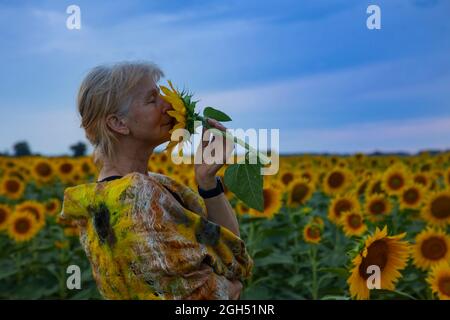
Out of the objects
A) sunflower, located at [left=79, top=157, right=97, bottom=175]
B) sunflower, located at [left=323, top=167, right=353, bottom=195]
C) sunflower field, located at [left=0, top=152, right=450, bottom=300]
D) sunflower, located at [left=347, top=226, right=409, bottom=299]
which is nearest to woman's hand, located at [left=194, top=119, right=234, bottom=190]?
sunflower, located at [left=347, top=226, right=409, bottom=299]

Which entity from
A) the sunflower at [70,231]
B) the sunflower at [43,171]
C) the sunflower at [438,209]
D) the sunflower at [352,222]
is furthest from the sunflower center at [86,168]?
the sunflower at [438,209]

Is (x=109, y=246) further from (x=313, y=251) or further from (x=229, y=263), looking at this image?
(x=313, y=251)

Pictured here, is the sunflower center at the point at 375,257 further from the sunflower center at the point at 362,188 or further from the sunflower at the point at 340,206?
the sunflower center at the point at 362,188

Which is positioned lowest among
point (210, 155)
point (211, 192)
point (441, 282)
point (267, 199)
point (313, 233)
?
point (441, 282)

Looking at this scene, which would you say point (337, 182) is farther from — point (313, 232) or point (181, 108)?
point (181, 108)

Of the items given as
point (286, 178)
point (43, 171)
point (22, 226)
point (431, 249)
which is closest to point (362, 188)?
point (286, 178)

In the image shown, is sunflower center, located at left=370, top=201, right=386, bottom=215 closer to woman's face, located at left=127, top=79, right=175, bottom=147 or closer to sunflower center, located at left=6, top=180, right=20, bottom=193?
woman's face, located at left=127, top=79, right=175, bottom=147

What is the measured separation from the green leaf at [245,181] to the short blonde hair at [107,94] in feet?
1.44

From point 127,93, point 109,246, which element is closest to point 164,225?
point 109,246

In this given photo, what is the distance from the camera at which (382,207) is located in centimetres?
492

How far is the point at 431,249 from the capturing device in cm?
369

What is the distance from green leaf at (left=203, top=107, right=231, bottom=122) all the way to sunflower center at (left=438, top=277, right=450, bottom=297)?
1568mm

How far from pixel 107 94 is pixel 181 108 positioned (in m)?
0.29

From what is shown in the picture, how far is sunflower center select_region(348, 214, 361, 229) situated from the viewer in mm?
4633
